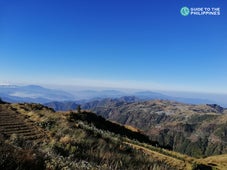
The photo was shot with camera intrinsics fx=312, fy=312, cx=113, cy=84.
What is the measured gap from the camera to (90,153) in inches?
368

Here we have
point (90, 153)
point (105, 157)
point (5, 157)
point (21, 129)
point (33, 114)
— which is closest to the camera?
point (5, 157)

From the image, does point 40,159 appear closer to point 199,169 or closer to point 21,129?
point 21,129

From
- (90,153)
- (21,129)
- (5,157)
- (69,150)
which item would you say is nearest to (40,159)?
(5,157)

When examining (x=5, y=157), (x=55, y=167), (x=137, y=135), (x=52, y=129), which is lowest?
(x=137, y=135)

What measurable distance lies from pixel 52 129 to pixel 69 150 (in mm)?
9847

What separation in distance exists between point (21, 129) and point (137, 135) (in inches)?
1079

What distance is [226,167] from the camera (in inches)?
865

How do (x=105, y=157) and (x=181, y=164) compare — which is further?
(x=181, y=164)

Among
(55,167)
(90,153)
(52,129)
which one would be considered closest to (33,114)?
(52,129)

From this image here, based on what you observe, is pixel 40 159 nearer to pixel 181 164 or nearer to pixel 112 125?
pixel 181 164

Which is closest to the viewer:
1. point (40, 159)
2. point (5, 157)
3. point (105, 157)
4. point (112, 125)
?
point (5, 157)

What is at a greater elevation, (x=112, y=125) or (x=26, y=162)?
(x=26, y=162)

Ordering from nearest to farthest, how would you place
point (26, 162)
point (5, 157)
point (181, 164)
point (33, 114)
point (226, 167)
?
point (5, 157), point (26, 162), point (181, 164), point (226, 167), point (33, 114)

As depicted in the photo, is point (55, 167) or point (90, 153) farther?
point (90, 153)
